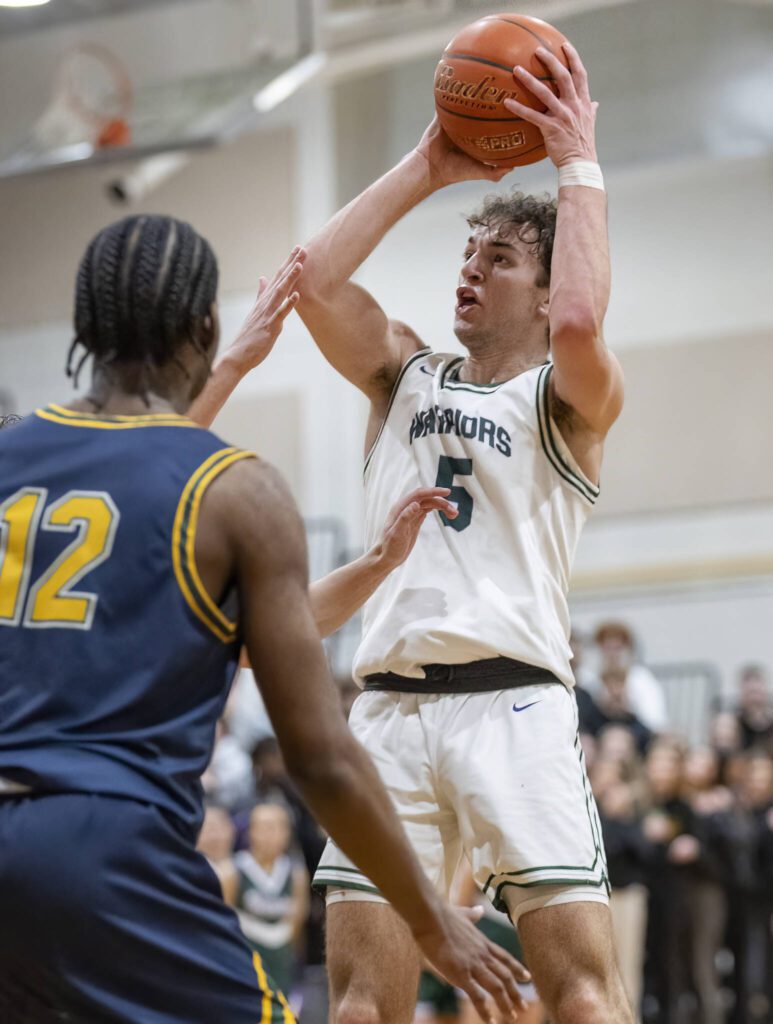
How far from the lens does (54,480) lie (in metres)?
2.75

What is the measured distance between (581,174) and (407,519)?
1.09m

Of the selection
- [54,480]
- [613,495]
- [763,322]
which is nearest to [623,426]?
[613,495]

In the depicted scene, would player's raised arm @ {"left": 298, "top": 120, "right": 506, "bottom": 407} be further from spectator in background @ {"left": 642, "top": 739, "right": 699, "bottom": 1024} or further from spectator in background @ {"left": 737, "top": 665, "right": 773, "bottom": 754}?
spectator in background @ {"left": 737, "top": 665, "right": 773, "bottom": 754}

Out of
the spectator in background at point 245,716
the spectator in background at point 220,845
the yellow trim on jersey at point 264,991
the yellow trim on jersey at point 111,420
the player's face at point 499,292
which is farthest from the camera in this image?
the spectator in background at point 245,716

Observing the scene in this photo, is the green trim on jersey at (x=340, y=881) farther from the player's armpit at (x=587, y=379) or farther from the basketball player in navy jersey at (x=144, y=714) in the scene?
the player's armpit at (x=587, y=379)

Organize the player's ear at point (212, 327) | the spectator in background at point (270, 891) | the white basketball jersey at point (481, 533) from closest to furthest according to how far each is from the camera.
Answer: the player's ear at point (212, 327)
the white basketball jersey at point (481, 533)
the spectator in background at point (270, 891)

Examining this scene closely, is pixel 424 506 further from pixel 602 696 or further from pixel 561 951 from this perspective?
pixel 602 696

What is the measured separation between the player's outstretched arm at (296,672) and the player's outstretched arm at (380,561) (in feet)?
4.71

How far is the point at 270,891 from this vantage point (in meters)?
10.1

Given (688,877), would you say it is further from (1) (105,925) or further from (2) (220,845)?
Result: (1) (105,925)


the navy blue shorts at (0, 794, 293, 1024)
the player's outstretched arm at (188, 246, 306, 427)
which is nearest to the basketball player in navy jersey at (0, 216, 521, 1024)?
the navy blue shorts at (0, 794, 293, 1024)

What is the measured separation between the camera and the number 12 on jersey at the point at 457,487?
4324mm

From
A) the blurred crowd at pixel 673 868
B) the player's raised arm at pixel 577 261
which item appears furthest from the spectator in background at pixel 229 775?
the player's raised arm at pixel 577 261

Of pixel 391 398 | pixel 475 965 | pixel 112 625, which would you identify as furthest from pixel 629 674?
pixel 112 625
